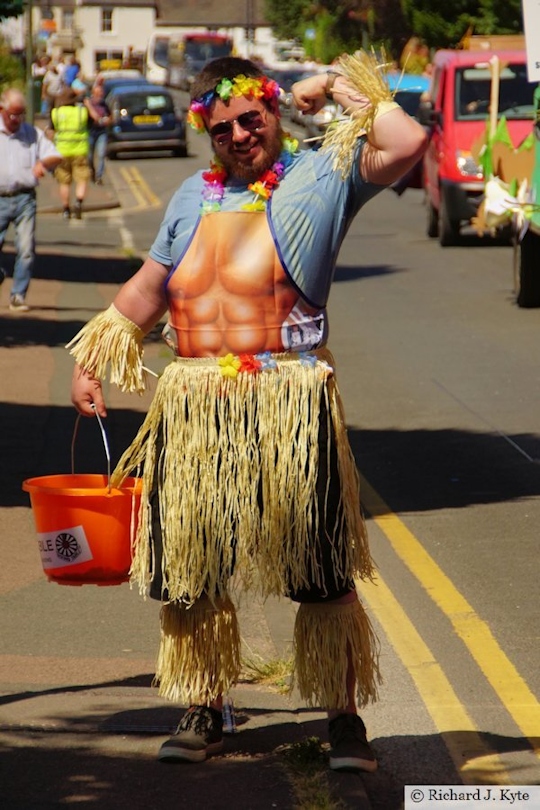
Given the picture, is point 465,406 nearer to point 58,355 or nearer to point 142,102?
point 58,355

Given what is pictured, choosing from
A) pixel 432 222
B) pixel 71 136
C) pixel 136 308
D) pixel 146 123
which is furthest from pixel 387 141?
pixel 146 123

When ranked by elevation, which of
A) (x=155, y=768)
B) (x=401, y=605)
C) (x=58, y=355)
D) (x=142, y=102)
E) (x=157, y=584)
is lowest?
(x=142, y=102)

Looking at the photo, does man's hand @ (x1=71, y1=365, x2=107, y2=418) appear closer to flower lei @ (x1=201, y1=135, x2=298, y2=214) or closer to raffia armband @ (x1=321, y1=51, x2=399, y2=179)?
flower lei @ (x1=201, y1=135, x2=298, y2=214)

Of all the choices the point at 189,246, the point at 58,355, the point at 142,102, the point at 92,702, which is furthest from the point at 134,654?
the point at 142,102

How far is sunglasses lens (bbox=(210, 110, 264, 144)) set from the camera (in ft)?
15.0

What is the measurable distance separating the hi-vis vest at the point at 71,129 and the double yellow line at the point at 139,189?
4751mm

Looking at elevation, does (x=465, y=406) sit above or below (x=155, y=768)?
below

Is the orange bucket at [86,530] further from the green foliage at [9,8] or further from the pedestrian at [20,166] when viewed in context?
the green foliage at [9,8]

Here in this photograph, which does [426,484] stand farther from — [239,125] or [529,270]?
[529,270]

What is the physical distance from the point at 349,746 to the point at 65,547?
0.96m

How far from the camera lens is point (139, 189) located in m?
33.7

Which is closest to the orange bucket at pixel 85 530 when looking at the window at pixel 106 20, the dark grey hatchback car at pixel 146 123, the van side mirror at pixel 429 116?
the van side mirror at pixel 429 116

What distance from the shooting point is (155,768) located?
4.63 meters

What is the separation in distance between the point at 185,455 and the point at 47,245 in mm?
19303
